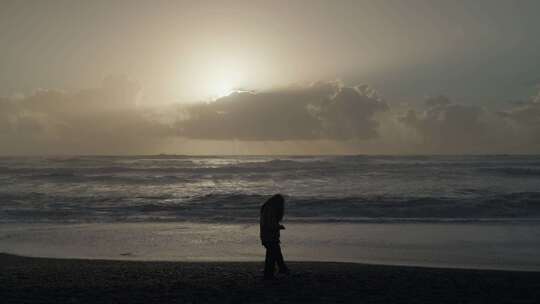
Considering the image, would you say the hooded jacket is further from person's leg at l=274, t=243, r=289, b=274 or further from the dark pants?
person's leg at l=274, t=243, r=289, b=274

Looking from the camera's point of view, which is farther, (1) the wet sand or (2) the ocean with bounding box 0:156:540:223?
(2) the ocean with bounding box 0:156:540:223

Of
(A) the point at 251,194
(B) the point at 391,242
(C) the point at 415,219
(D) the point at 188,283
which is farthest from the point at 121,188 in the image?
(D) the point at 188,283

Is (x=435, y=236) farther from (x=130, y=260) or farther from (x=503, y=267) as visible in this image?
(x=130, y=260)

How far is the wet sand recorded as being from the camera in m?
7.30

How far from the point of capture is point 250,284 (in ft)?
→ 27.0

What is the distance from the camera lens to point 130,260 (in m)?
11.0

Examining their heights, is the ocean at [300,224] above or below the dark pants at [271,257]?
below

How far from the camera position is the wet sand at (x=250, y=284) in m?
7.30

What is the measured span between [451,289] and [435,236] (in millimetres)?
6612

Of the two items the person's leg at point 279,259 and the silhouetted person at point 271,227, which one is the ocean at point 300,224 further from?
the silhouetted person at point 271,227

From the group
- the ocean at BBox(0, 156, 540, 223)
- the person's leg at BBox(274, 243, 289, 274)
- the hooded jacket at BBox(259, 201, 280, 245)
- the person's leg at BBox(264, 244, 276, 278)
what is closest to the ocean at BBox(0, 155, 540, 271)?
the ocean at BBox(0, 156, 540, 223)

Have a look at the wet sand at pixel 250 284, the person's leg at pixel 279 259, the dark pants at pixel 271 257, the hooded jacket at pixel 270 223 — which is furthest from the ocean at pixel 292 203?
the hooded jacket at pixel 270 223

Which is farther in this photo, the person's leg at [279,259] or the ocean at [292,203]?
the ocean at [292,203]

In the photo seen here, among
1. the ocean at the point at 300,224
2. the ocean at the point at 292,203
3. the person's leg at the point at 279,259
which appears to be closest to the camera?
the person's leg at the point at 279,259
